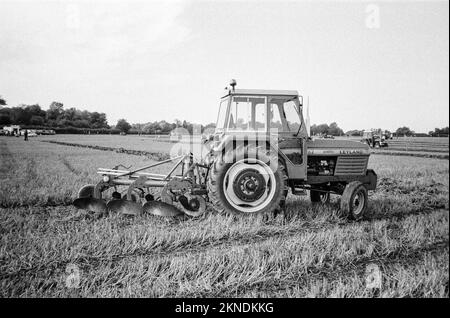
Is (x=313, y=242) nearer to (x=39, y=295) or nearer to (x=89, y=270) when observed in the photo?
(x=89, y=270)

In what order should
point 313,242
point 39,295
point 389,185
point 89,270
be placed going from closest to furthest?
point 39,295 → point 89,270 → point 313,242 → point 389,185

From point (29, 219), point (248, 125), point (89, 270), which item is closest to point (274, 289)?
point (89, 270)

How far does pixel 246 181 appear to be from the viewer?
222 inches

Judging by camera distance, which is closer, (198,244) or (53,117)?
(198,244)

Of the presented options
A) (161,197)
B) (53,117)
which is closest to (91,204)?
(161,197)

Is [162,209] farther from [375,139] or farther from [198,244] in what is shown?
[375,139]

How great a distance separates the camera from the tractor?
5.63 meters

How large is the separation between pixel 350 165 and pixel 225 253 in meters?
3.85

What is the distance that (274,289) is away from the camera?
10.9 feet

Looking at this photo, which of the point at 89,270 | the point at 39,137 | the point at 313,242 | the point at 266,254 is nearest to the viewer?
the point at 89,270

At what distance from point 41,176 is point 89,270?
823cm

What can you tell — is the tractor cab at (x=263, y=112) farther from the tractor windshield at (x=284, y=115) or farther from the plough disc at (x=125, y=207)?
the plough disc at (x=125, y=207)

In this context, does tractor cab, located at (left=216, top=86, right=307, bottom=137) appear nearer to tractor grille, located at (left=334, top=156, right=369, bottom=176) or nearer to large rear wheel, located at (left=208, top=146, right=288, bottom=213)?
large rear wheel, located at (left=208, top=146, right=288, bottom=213)

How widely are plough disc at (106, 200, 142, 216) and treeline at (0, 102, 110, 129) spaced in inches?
333
